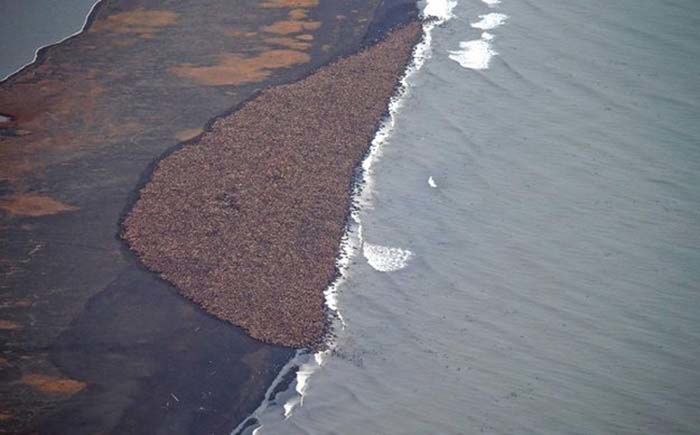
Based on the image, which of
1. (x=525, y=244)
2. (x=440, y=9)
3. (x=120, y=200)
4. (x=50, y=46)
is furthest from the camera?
(x=440, y=9)

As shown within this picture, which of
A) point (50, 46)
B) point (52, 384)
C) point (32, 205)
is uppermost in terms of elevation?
point (50, 46)

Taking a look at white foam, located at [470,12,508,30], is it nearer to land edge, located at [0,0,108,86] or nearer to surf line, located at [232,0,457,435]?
surf line, located at [232,0,457,435]

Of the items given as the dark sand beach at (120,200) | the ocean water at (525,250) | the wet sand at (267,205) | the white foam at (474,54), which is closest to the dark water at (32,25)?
the dark sand beach at (120,200)

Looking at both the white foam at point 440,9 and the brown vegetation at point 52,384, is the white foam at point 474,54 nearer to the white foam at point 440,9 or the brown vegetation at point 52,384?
the white foam at point 440,9

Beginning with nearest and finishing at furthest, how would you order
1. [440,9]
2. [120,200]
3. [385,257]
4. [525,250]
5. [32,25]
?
[385,257], [525,250], [120,200], [32,25], [440,9]

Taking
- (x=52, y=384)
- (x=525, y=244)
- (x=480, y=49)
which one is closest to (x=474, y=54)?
(x=480, y=49)

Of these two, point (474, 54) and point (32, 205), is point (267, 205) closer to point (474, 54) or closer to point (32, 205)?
point (32, 205)

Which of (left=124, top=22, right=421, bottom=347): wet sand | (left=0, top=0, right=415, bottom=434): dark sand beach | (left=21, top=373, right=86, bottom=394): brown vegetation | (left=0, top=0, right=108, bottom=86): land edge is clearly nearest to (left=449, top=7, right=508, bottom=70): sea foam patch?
(left=0, top=0, right=415, bottom=434): dark sand beach
